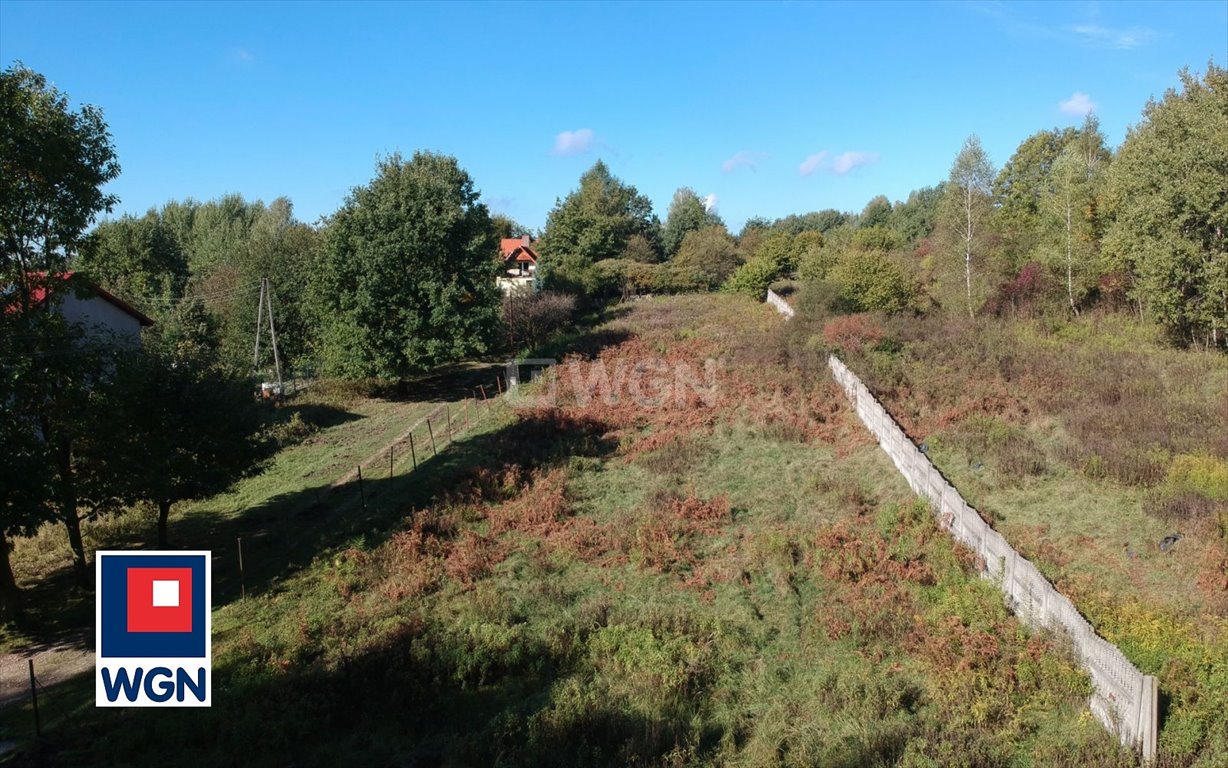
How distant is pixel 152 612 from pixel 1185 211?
28439 mm

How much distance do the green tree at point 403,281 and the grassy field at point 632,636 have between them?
369 inches

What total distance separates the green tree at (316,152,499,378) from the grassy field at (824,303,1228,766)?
14582 mm

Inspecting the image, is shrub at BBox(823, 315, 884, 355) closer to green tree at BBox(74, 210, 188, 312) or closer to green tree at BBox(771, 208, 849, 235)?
green tree at BBox(74, 210, 188, 312)

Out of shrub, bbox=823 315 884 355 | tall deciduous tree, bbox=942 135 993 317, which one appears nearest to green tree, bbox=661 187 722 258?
tall deciduous tree, bbox=942 135 993 317

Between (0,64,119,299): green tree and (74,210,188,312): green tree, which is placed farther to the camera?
(74,210,188,312): green tree

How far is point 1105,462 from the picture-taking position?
46.6 ft

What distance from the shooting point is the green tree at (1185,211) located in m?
21.6

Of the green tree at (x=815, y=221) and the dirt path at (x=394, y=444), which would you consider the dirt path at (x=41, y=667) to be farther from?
the green tree at (x=815, y=221)

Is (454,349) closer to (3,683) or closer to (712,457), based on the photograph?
(712,457)

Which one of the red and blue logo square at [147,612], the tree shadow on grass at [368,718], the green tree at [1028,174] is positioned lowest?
the tree shadow on grass at [368,718]

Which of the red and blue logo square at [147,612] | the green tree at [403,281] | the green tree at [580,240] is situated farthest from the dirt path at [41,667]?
the green tree at [580,240]

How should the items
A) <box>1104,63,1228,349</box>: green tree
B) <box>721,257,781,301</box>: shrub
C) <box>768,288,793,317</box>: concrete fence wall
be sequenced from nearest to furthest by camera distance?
<box>1104,63,1228,349</box>: green tree < <box>768,288,793,317</box>: concrete fence wall < <box>721,257,781,301</box>: shrub

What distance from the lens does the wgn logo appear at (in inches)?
269

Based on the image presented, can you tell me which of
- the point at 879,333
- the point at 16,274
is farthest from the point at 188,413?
the point at 879,333
